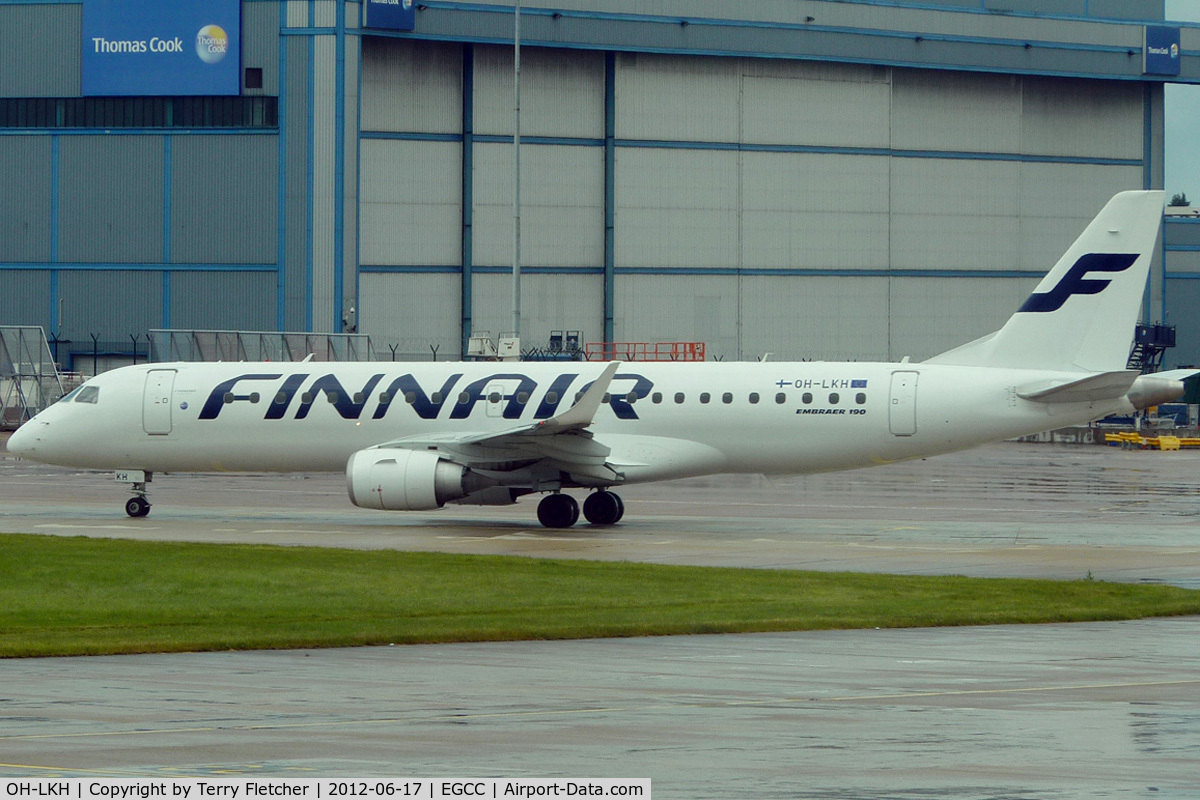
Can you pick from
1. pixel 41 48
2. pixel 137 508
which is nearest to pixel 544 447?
pixel 137 508

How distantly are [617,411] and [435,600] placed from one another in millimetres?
13881

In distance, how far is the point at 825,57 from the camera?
77625 millimetres

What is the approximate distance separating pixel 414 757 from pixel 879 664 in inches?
255

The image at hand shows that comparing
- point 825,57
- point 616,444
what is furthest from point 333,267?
point 616,444

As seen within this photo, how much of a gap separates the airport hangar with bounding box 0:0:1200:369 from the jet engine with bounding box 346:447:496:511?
39870 millimetres

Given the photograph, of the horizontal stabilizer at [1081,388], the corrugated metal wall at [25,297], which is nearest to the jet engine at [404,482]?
the horizontal stabilizer at [1081,388]

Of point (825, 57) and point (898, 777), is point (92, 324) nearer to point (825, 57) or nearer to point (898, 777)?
point (825, 57)

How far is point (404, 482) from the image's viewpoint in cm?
3191

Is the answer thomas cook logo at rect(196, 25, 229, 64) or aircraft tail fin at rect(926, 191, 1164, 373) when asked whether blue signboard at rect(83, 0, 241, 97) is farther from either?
aircraft tail fin at rect(926, 191, 1164, 373)

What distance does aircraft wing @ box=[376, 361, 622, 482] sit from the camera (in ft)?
104

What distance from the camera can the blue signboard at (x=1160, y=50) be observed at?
270 ft

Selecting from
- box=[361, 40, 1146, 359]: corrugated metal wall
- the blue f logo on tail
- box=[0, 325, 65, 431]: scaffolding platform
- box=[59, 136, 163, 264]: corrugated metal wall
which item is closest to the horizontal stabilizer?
the blue f logo on tail

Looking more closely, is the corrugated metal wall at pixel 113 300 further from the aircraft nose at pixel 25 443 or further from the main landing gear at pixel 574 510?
the main landing gear at pixel 574 510

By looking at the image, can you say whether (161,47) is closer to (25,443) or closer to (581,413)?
(25,443)
